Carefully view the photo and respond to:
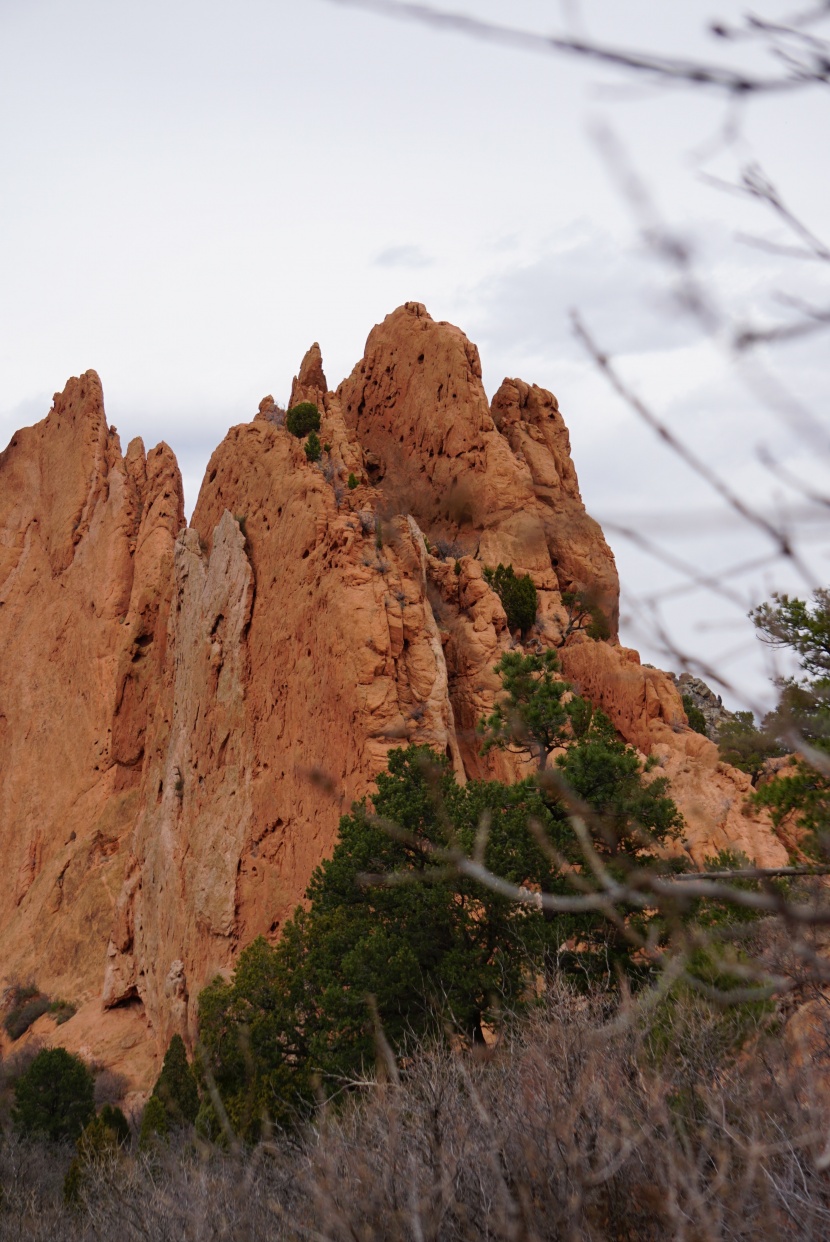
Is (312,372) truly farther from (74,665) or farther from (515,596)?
(74,665)

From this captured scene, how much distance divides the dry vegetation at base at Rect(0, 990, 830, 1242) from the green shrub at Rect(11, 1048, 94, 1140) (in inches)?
427

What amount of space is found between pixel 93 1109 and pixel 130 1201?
12.5 m

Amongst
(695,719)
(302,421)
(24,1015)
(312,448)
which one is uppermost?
(302,421)

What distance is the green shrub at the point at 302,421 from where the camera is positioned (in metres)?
31.2

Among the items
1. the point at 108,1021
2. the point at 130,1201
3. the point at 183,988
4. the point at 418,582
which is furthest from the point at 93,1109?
the point at 418,582

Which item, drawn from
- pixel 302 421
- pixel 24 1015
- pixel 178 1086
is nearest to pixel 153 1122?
pixel 178 1086

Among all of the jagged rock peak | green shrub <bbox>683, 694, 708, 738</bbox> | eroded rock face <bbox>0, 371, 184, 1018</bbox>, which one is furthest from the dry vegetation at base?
the jagged rock peak

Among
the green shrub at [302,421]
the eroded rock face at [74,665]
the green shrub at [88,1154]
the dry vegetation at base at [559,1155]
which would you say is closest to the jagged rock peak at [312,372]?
the green shrub at [302,421]

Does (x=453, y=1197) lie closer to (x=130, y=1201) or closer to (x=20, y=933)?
(x=130, y=1201)

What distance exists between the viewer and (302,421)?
31.2 m

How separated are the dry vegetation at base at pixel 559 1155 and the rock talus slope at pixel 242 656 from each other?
8392 millimetres

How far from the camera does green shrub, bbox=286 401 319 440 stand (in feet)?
102

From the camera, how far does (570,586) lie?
1276 inches

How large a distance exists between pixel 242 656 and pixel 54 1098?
11682mm
